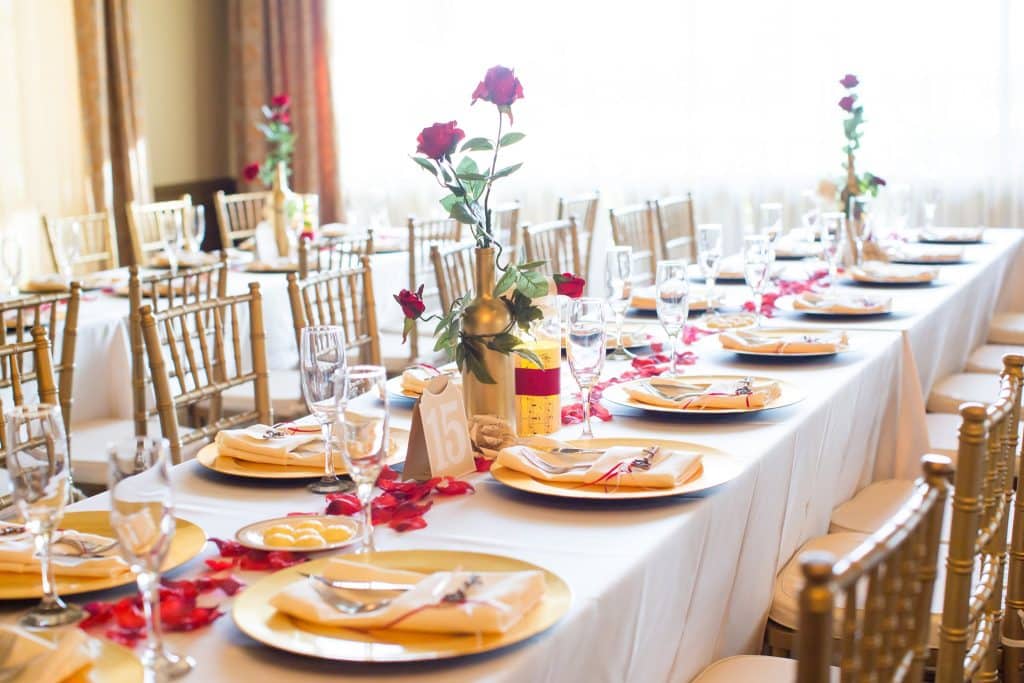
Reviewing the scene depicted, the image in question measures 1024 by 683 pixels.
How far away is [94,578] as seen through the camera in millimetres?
1269

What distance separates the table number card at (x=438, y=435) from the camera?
5.24ft

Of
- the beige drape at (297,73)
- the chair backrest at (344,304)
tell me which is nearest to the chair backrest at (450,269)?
the chair backrest at (344,304)

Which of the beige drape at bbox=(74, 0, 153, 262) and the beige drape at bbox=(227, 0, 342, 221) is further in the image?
the beige drape at bbox=(227, 0, 342, 221)

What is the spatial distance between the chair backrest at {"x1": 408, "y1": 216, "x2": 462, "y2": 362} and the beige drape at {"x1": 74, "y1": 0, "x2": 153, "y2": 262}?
2.01 m

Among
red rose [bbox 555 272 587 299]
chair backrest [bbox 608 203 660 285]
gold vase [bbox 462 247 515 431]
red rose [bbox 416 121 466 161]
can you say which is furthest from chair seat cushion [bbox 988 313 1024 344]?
red rose [bbox 416 121 466 161]

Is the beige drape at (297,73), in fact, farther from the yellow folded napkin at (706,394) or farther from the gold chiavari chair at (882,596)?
the gold chiavari chair at (882,596)

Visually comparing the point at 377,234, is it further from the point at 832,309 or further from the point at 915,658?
the point at 915,658

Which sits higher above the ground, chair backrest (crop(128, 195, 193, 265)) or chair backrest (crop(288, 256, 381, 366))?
chair backrest (crop(128, 195, 193, 265))

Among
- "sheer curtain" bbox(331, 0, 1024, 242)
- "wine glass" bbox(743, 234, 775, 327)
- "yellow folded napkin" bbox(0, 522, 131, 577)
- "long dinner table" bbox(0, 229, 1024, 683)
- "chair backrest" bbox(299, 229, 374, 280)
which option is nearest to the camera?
"long dinner table" bbox(0, 229, 1024, 683)

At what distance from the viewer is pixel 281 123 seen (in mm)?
4777

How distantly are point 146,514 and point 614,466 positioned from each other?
2.28 ft

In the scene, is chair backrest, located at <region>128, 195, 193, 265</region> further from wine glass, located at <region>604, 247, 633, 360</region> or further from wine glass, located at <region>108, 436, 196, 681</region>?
wine glass, located at <region>108, 436, 196, 681</region>

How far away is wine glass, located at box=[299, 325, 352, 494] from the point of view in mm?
1594

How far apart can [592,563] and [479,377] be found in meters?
0.50
